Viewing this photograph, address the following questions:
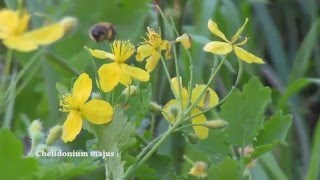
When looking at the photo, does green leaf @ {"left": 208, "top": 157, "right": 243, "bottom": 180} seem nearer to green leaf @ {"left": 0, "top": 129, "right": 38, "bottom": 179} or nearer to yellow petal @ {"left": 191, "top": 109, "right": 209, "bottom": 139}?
yellow petal @ {"left": 191, "top": 109, "right": 209, "bottom": 139}

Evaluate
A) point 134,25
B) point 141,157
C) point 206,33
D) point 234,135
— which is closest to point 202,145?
point 234,135

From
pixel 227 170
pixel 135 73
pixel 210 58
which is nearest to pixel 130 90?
pixel 135 73

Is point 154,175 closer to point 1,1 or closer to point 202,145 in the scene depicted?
point 202,145

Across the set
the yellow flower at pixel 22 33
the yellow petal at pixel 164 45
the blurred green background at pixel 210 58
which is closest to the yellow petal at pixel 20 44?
the yellow flower at pixel 22 33

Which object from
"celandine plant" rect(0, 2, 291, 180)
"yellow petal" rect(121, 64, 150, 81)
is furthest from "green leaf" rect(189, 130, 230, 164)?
"yellow petal" rect(121, 64, 150, 81)

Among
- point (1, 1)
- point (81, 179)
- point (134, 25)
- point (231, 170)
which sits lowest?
point (231, 170)

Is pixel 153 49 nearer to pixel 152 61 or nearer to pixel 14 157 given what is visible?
pixel 152 61
